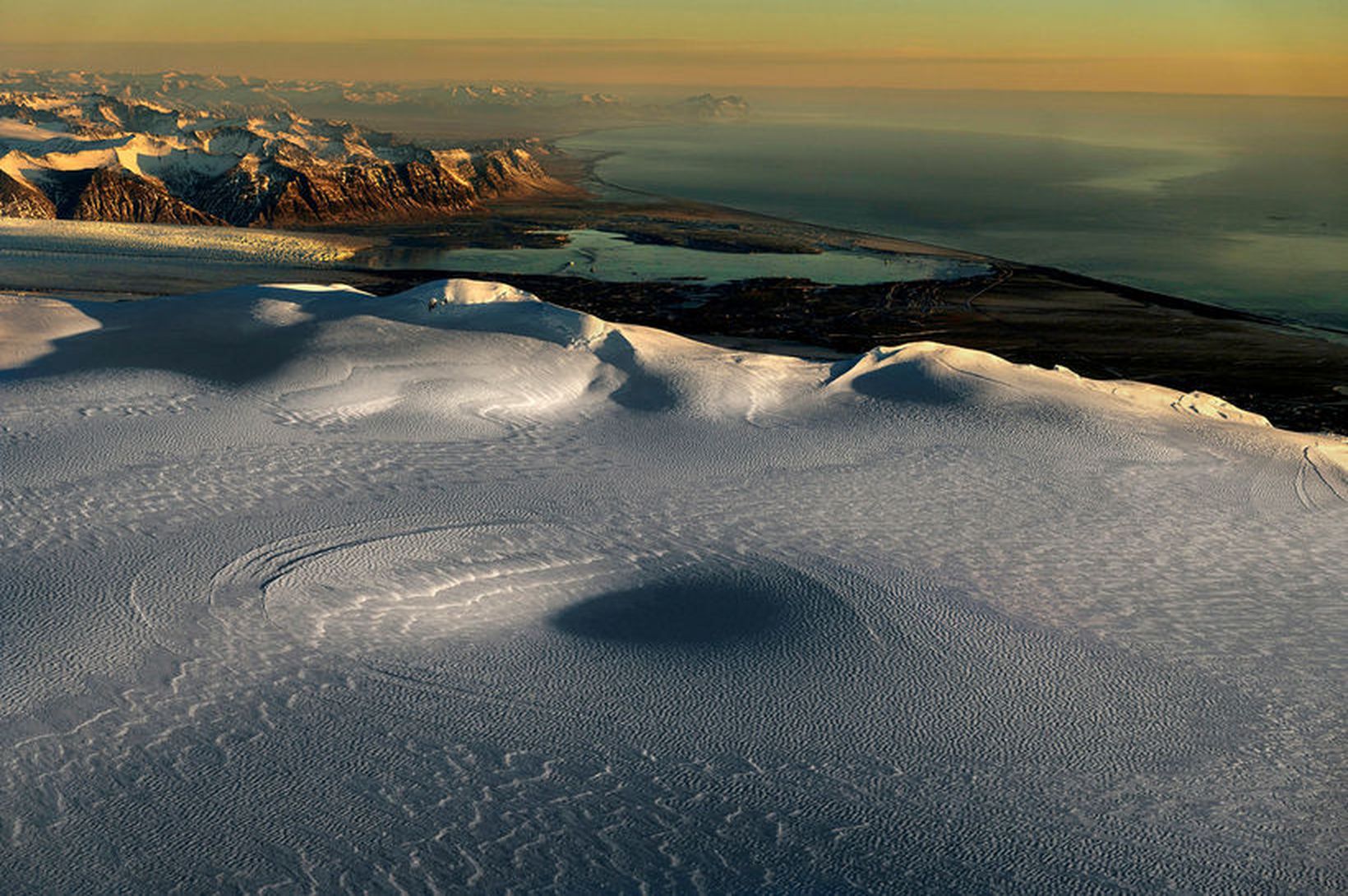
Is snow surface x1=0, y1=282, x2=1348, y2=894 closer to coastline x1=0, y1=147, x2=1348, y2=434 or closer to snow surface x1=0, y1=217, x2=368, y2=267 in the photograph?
coastline x1=0, y1=147, x2=1348, y2=434

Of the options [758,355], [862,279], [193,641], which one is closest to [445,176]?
[862,279]

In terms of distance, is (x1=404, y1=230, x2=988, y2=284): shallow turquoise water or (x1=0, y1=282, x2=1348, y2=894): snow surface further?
(x1=404, y1=230, x2=988, y2=284): shallow turquoise water

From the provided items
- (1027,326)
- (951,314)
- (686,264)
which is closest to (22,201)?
(686,264)

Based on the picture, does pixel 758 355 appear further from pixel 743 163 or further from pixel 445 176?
pixel 743 163

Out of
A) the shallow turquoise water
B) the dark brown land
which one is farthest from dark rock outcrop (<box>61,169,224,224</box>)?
the dark brown land

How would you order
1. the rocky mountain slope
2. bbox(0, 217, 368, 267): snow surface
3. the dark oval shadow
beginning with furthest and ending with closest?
1. the rocky mountain slope
2. bbox(0, 217, 368, 267): snow surface
3. the dark oval shadow

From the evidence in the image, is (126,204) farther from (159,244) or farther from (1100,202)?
(1100,202)

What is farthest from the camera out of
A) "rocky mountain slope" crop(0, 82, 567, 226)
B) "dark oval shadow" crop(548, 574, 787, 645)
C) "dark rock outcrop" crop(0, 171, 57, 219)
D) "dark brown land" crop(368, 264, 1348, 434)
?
"rocky mountain slope" crop(0, 82, 567, 226)
